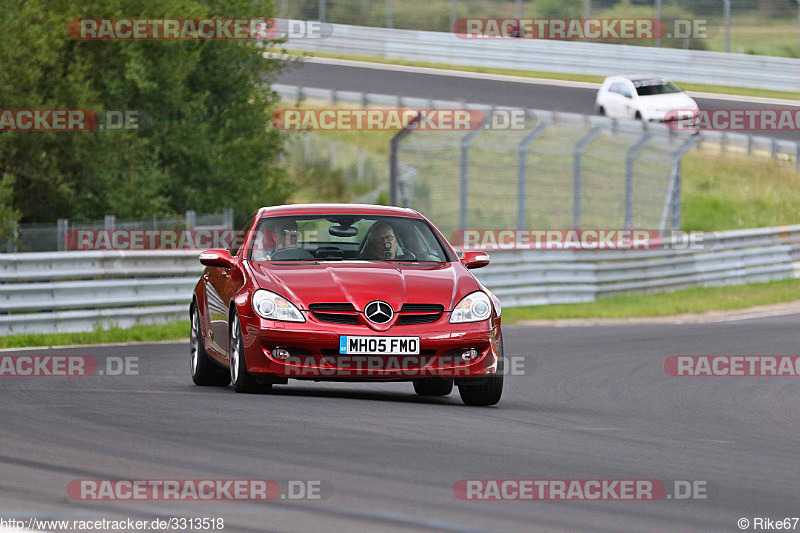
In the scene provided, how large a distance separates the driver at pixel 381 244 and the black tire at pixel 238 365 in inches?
45.3

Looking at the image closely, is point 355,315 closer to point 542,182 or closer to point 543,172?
point 542,182

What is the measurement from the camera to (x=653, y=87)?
4225 cm

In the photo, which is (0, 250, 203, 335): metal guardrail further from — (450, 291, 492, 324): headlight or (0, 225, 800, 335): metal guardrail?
(450, 291, 492, 324): headlight

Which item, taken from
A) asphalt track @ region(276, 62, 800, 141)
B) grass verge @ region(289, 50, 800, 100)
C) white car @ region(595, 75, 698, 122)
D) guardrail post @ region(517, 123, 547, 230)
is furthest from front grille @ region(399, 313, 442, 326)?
grass verge @ region(289, 50, 800, 100)

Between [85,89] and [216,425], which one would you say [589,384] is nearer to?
[216,425]

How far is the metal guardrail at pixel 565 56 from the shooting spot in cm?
4559

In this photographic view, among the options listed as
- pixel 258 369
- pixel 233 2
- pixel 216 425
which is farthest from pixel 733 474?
pixel 233 2

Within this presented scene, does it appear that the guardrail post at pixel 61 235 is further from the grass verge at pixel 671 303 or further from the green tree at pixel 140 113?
the grass verge at pixel 671 303

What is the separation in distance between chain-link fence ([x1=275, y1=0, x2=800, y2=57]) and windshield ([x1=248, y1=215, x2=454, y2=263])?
34.8 metres

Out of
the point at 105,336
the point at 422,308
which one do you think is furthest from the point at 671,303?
the point at 422,308

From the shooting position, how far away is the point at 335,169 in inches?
1602

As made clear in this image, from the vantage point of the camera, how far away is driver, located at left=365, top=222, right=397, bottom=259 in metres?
10.9

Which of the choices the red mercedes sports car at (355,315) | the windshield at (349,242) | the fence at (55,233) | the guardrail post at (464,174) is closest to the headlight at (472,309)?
the red mercedes sports car at (355,315)

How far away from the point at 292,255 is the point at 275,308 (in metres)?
0.92
